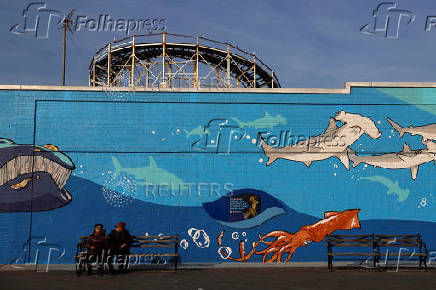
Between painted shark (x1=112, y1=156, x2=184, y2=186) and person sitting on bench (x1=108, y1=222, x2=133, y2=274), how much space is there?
2178 millimetres

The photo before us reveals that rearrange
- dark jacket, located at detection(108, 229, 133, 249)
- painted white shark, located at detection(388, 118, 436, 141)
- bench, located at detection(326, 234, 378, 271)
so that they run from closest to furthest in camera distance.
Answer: dark jacket, located at detection(108, 229, 133, 249)
bench, located at detection(326, 234, 378, 271)
painted white shark, located at detection(388, 118, 436, 141)

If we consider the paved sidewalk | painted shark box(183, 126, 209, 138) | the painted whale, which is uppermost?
painted shark box(183, 126, 209, 138)

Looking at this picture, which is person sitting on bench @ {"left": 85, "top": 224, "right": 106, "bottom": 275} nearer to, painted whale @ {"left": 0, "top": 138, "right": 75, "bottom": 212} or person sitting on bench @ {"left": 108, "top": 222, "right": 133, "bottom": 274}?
person sitting on bench @ {"left": 108, "top": 222, "right": 133, "bottom": 274}

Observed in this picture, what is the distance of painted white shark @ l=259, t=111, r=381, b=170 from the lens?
17406 millimetres

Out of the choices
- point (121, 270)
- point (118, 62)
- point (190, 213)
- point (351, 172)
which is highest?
point (118, 62)

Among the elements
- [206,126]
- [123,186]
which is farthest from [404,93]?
[123,186]

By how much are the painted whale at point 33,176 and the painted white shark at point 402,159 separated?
10.1 metres

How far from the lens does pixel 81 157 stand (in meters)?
17.1

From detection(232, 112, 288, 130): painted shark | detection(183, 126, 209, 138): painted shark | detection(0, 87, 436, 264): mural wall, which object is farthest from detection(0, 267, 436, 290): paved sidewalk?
detection(232, 112, 288, 130): painted shark

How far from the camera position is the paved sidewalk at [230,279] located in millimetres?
12078

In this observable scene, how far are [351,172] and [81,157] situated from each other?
30.9ft

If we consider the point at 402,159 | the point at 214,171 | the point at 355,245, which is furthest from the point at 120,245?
the point at 402,159

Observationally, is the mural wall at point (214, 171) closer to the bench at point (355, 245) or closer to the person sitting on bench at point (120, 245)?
the bench at point (355, 245)

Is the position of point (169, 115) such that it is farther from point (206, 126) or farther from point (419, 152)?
point (419, 152)
